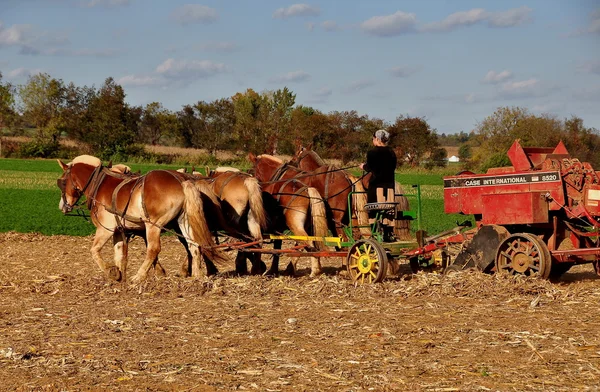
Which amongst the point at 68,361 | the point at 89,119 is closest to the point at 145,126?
the point at 89,119

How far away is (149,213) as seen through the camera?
11133mm

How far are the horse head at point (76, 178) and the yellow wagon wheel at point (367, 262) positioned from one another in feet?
15.0

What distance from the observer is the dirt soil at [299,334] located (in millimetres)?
5836

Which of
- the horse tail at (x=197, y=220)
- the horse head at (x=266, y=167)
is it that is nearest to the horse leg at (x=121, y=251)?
the horse tail at (x=197, y=220)

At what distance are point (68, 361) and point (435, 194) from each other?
33.7m

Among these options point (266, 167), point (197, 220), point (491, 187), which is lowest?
point (197, 220)

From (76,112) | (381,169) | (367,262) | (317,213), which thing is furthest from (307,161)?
(76,112)

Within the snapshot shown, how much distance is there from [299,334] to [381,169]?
4108 mm

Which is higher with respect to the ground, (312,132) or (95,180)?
(312,132)

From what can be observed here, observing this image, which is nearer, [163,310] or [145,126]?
[163,310]

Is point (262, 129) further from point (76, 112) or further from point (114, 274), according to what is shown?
point (114, 274)

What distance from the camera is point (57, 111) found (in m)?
78.2

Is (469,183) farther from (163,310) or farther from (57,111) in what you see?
(57,111)

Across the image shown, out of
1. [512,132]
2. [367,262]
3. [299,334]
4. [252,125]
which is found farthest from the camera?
[252,125]
